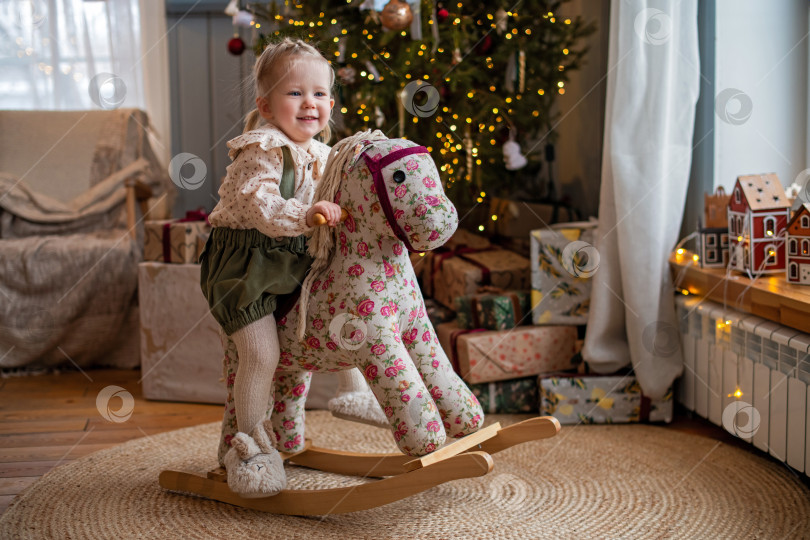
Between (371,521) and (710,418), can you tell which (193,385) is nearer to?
(371,521)

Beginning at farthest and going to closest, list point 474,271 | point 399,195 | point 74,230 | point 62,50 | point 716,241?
point 62,50, point 74,230, point 474,271, point 716,241, point 399,195

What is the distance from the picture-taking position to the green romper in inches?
58.1

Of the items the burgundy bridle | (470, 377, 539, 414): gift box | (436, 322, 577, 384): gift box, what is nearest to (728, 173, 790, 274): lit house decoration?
(436, 322, 577, 384): gift box

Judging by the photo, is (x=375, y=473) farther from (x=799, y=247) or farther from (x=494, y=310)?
(x=799, y=247)

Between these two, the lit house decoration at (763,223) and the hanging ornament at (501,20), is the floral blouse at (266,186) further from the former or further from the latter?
the hanging ornament at (501,20)

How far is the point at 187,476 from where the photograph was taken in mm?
1703

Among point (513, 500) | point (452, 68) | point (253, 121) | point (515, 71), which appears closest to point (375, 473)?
point (513, 500)

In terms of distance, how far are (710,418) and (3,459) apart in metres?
1.75

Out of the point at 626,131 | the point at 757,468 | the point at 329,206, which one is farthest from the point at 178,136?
the point at 757,468

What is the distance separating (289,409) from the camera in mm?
1729

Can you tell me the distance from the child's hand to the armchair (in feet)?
5.43

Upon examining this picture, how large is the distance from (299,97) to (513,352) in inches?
41.5

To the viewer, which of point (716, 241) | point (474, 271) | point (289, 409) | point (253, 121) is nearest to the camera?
point (253, 121)

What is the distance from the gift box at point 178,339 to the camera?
2.43 metres
